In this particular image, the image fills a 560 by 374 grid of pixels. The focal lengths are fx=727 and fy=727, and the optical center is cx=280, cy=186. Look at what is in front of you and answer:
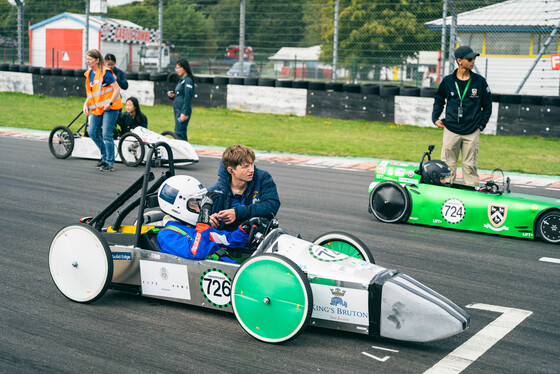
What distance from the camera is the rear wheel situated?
5180 mm

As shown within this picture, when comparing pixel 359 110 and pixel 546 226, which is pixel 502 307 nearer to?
pixel 546 226

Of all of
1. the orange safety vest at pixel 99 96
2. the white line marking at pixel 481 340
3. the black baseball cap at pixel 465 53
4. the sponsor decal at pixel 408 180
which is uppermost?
the black baseball cap at pixel 465 53

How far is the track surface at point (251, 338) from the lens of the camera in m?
4.36

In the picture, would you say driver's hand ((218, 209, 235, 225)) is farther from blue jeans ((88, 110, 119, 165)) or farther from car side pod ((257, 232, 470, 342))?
blue jeans ((88, 110, 119, 165))

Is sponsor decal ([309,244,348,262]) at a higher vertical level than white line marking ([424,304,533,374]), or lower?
higher

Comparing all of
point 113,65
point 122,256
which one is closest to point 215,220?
point 122,256

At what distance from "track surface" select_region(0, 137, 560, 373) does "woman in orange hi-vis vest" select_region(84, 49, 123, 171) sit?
7.43 feet

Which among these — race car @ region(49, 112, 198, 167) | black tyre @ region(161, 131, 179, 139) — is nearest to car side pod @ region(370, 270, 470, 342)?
race car @ region(49, 112, 198, 167)

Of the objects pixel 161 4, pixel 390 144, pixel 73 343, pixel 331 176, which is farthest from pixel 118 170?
pixel 161 4

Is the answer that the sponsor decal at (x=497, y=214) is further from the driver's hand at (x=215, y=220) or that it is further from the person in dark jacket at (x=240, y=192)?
the driver's hand at (x=215, y=220)

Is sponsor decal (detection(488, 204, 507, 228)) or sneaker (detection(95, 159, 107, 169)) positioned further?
sneaker (detection(95, 159, 107, 169))

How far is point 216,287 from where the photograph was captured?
4984 millimetres

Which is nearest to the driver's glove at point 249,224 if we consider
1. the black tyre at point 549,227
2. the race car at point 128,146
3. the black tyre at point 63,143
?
the black tyre at point 549,227

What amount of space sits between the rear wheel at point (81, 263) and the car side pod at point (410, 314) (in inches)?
76.5
